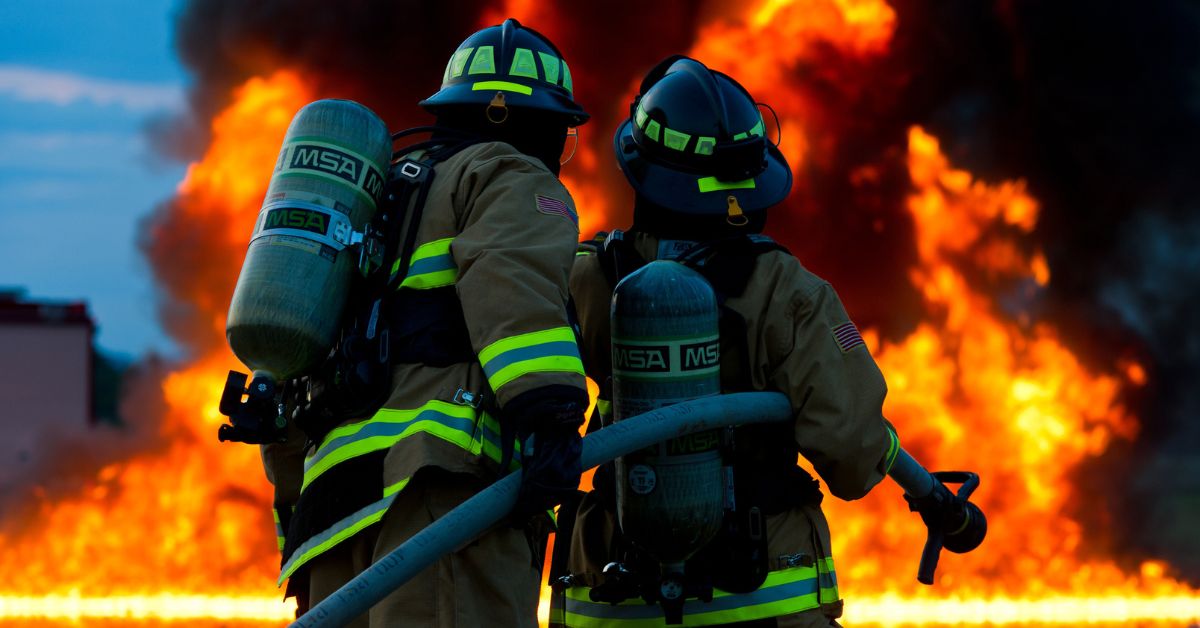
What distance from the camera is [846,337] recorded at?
12.9ft

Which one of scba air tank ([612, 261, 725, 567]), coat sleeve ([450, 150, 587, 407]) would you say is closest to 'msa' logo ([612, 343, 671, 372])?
scba air tank ([612, 261, 725, 567])

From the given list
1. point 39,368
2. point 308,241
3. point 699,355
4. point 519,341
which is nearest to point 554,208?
point 519,341

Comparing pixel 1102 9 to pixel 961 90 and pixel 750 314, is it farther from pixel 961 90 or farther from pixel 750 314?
pixel 750 314

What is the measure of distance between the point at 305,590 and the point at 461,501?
663 mm

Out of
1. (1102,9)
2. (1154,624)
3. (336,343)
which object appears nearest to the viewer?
(336,343)

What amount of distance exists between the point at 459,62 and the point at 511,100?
0.26m

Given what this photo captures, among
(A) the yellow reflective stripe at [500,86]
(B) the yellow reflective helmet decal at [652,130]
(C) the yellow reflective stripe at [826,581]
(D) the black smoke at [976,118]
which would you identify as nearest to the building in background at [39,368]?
(D) the black smoke at [976,118]

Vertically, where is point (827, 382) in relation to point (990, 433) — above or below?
below

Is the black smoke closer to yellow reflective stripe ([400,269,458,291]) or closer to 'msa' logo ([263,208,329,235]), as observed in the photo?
yellow reflective stripe ([400,269,458,291])

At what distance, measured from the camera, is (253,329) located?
3555mm

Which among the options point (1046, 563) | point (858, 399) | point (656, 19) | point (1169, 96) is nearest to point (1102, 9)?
point (1169, 96)

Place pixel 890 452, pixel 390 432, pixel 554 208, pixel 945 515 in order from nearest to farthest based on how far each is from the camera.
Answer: pixel 390 432, pixel 554 208, pixel 890 452, pixel 945 515

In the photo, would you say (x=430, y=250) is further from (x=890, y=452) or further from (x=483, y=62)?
(x=890, y=452)

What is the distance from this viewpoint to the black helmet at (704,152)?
411 cm
